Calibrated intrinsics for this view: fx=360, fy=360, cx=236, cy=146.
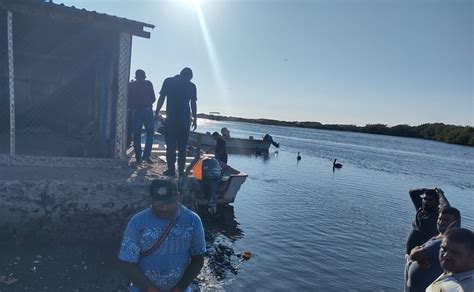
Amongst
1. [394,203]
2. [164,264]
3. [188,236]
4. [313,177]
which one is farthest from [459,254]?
→ [313,177]

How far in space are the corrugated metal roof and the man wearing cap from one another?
5.31 metres

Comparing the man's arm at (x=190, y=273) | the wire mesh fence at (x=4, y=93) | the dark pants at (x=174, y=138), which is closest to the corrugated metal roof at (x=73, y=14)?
the dark pants at (x=174, y=138)

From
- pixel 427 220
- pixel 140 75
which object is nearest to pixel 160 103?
pixel 140 75

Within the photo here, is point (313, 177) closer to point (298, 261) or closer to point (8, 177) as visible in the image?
point (298, 261)

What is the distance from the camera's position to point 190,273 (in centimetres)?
322

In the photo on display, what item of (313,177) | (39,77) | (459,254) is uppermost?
(39,77)

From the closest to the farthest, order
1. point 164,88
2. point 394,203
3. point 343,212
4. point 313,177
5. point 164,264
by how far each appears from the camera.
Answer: point 164,264 < point 164,88 < point 343,212 < point 394,203 < point 313,177

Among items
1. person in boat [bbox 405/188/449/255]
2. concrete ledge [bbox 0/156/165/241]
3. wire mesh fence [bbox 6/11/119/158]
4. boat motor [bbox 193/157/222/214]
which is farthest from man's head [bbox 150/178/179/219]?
boat motor [bbox 193/157/222/214]

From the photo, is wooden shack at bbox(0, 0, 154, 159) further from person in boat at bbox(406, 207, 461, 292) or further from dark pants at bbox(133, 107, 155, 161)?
person in boat at bbox(406, 207, 461, 292)

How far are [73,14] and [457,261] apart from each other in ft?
23.9

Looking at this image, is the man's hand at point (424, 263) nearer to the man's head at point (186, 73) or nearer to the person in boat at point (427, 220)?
the person in boat at point (427, 220)

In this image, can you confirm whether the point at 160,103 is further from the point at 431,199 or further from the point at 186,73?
the point at 431,199

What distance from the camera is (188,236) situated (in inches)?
125

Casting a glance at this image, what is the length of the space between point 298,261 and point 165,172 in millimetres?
4201
